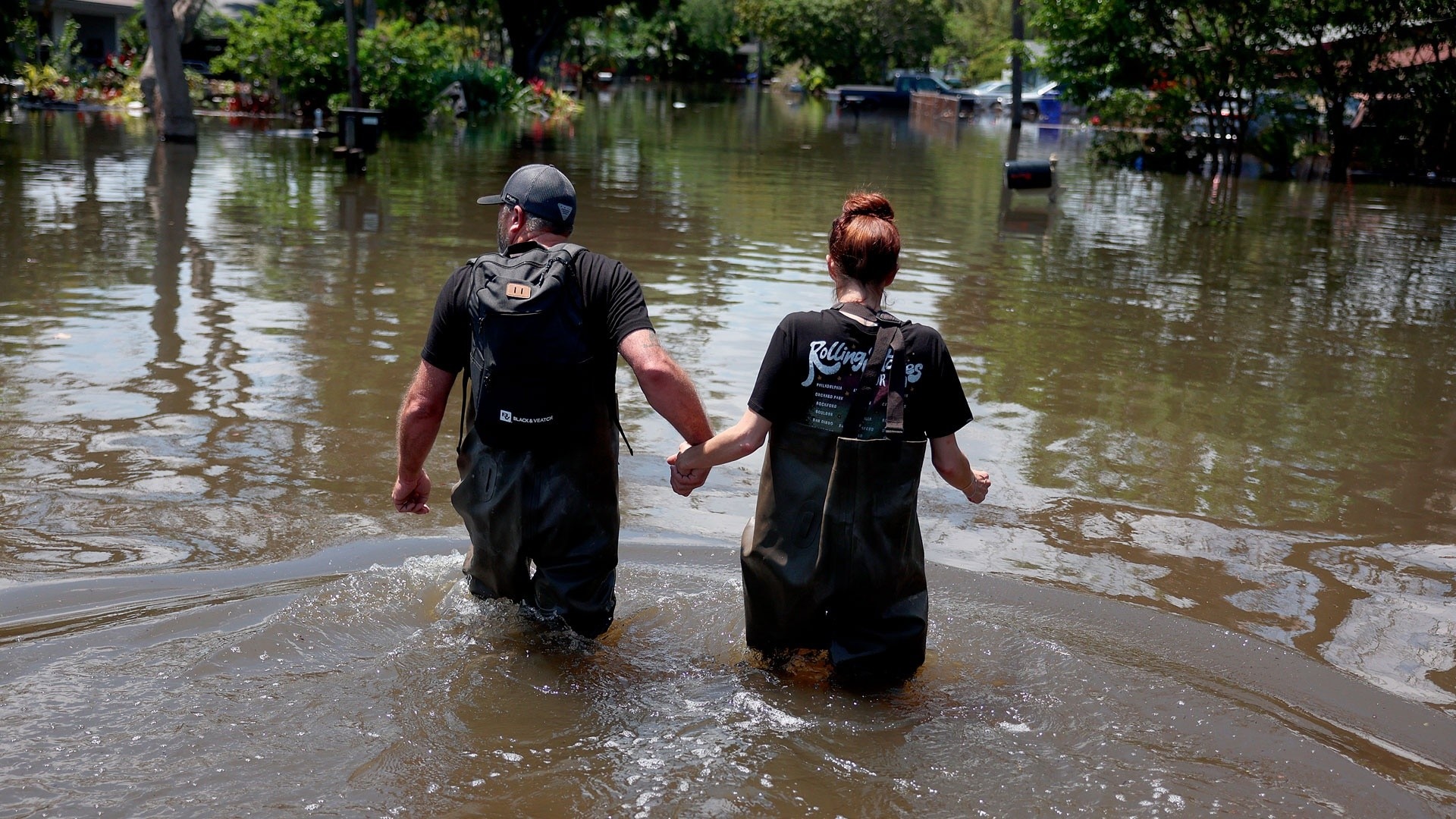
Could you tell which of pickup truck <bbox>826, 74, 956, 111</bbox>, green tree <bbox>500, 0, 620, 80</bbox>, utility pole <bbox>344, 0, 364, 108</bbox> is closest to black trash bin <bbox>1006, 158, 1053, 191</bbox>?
utility pole <bbox>344, 0, 364, 108</bbox>

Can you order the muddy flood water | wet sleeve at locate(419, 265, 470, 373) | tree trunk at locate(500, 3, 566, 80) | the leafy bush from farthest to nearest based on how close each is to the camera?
tree trunk at locate(500, 3, 566, 80), the leafy bush, wet sleeve at locate(419, 265, 470, 373), the muddy flood water

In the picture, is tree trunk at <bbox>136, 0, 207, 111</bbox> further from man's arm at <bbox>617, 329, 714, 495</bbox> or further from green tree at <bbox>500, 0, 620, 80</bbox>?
man's arm at <bbox>617, 329, 714, 495</bbox>

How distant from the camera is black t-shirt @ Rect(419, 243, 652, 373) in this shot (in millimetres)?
4012

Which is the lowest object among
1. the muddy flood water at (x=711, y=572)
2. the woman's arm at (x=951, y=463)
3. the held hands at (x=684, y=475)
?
the muddy flood water at (x=711, y=572)

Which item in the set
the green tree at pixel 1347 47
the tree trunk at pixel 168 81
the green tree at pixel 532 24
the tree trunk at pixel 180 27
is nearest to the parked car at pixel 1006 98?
the green tree at pixel 532 24

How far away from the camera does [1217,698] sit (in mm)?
4266

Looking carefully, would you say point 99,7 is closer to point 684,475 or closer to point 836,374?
point 684,475

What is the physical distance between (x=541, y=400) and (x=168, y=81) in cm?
2331

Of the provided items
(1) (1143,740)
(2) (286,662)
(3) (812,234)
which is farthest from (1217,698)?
(3) (812,234)

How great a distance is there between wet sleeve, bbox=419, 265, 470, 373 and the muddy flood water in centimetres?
90

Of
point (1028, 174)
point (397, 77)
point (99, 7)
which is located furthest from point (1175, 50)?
point (99, 7)

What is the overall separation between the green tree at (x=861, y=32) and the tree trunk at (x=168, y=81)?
188ft

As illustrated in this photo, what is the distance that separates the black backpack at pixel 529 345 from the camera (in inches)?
156

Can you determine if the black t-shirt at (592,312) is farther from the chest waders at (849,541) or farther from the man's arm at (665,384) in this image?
the chest waders at (849,541)
